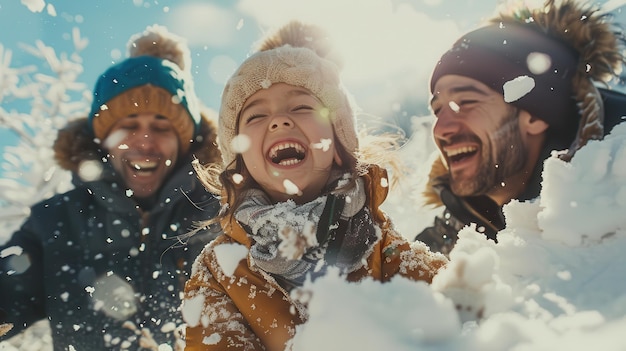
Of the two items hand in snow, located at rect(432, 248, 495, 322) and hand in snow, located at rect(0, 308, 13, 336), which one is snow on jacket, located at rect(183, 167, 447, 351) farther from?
hand in snow, located at rect(0, 308, 13, 336)

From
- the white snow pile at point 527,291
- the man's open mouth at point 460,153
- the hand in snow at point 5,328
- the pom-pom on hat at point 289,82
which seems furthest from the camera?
the man's open mouth at point 460,153

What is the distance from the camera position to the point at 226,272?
2.42 meters

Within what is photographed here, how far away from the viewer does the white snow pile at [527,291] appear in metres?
0.81

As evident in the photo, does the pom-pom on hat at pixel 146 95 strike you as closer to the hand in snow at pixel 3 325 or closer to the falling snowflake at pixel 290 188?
the hand in snow at pixel 3 325

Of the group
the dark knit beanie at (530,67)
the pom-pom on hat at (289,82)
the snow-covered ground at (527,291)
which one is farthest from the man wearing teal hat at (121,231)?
the snow-covered ground at (527,291)

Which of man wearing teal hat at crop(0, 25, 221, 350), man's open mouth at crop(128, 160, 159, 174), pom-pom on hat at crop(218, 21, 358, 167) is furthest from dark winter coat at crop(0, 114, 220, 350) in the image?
pom-pom on hat at crop(218, 21, 358, 167)

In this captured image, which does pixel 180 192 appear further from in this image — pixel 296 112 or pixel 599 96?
pixel 599 96

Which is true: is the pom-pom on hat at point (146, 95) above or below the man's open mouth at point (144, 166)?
above

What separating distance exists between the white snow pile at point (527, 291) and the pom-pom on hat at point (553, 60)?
2.62 m

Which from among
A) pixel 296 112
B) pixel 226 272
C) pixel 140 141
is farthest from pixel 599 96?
pixel 140 141

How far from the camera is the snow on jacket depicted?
7.28ft

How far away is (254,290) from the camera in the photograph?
2.33 metres

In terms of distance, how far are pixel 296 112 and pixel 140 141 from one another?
6.24 feet

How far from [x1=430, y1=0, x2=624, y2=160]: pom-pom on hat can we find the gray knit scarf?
206 centimetres
